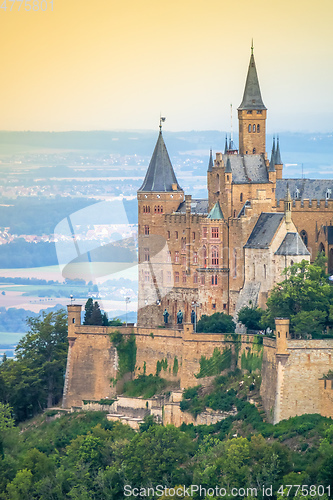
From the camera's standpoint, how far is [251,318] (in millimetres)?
106812

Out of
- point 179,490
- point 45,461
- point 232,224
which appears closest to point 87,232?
point 232,224

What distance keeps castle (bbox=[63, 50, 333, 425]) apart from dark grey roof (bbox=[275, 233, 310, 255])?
0.09 m

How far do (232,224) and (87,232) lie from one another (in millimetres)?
27374

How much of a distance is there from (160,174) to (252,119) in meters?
8.76

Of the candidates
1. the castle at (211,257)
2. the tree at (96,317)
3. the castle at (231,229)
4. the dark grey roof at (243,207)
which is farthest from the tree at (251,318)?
the tree at (96,317)

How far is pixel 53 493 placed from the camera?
95.7 meters

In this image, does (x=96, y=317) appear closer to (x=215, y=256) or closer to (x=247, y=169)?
(x=215, y=256)

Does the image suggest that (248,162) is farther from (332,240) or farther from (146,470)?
(146,470)

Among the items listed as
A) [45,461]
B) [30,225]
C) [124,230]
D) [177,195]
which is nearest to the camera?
[45,461]

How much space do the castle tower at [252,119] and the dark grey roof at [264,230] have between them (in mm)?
8445

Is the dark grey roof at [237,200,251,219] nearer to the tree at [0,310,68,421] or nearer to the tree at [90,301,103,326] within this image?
the tree at [90,301,103,326]

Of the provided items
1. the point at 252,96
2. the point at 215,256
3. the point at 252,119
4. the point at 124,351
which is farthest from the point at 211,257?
the point at 252,96

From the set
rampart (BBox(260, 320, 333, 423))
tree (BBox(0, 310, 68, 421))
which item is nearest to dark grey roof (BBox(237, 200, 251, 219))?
tree (BBox(0, 310, 68, 421))

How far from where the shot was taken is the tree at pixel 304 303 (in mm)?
99812
